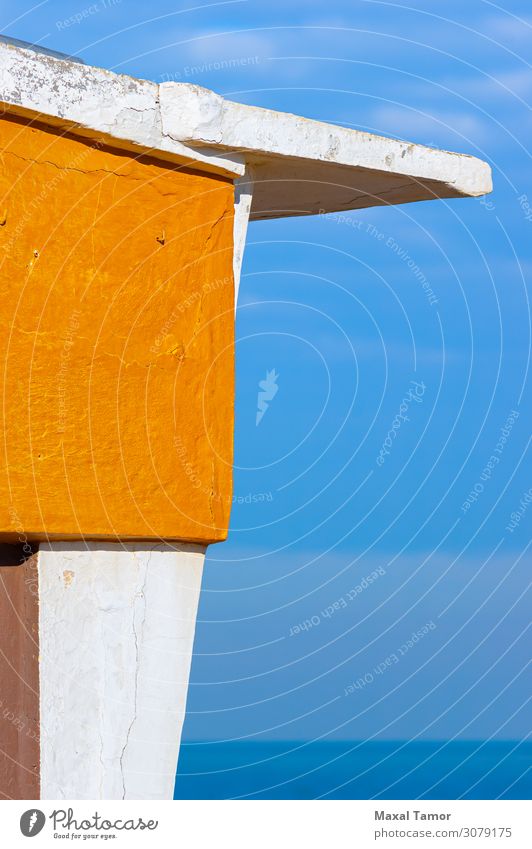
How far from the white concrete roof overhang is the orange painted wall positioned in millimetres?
84

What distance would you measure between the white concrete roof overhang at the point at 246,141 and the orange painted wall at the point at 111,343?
Result: 0.08 meters

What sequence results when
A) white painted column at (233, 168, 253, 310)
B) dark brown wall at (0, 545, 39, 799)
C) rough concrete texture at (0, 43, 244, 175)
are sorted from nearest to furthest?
1. rough concrete texture at (0, 43, 244, 175)
2. dark brown wall at (0, 545, 39, 799)
3. white painted column at (233, 168, 253, 310)

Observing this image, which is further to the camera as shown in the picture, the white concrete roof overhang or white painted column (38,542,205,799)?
white painted column (38,542,205,799)

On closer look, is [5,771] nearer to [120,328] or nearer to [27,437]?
[27,437]

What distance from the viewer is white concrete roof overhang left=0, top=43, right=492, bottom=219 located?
396 centimetres

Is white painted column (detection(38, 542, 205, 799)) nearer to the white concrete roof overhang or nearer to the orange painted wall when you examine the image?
the orange painted wall

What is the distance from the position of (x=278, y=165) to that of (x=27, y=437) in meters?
1.55

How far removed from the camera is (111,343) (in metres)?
4.12

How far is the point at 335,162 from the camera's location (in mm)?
4727

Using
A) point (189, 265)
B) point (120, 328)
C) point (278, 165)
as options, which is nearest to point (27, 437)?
point (120, 328)

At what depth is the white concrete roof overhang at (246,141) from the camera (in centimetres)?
396

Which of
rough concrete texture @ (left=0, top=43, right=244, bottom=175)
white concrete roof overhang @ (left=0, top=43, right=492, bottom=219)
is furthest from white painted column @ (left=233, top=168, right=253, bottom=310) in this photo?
rough concrete texture @ (left=0, top=43, right=244, bottom=175)

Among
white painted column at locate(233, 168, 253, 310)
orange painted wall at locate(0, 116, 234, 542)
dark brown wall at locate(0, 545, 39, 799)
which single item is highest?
white painted column at locate(233, 168, 253, 310)

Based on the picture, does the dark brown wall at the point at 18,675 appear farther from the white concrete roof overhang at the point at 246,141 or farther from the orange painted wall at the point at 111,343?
the white concrete roof overhang at the point at 246,141
